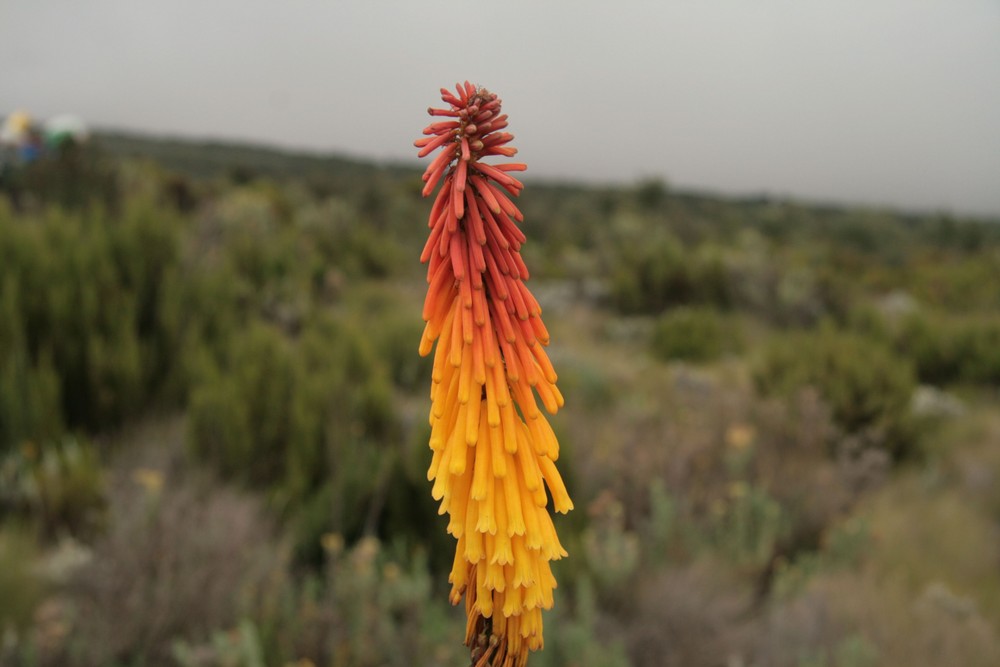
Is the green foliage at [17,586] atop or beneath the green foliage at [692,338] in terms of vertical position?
beneath

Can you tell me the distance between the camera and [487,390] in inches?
39.6

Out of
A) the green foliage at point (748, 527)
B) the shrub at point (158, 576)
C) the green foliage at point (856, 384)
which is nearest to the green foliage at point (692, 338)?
the green foliage at point (856, 384)

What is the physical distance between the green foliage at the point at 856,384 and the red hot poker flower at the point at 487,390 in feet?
18.0

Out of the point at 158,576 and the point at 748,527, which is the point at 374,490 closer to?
the point at 158,576

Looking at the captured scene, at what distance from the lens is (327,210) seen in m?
18.7

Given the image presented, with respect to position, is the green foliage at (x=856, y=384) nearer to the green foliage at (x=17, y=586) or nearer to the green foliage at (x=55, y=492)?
the green foliage at (x=55, y=492)

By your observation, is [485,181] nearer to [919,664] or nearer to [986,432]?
[919,664]

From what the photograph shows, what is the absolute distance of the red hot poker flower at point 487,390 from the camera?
913 mm

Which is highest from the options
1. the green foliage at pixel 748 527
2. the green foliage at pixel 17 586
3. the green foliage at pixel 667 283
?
the green foliage at pixel 667 283

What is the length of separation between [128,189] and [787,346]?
35.6 ft

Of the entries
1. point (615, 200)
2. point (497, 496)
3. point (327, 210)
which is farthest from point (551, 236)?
point (497, 496)

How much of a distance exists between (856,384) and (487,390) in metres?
6.52

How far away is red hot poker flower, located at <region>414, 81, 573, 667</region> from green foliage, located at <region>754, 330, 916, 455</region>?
5.49 meters

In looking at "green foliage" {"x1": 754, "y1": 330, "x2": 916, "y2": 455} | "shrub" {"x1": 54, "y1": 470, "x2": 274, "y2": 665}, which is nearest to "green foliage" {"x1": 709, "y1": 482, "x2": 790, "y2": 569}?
"green foliage" {"x1": 754, "y1": 330, "x2": 916, "y2": 455}
